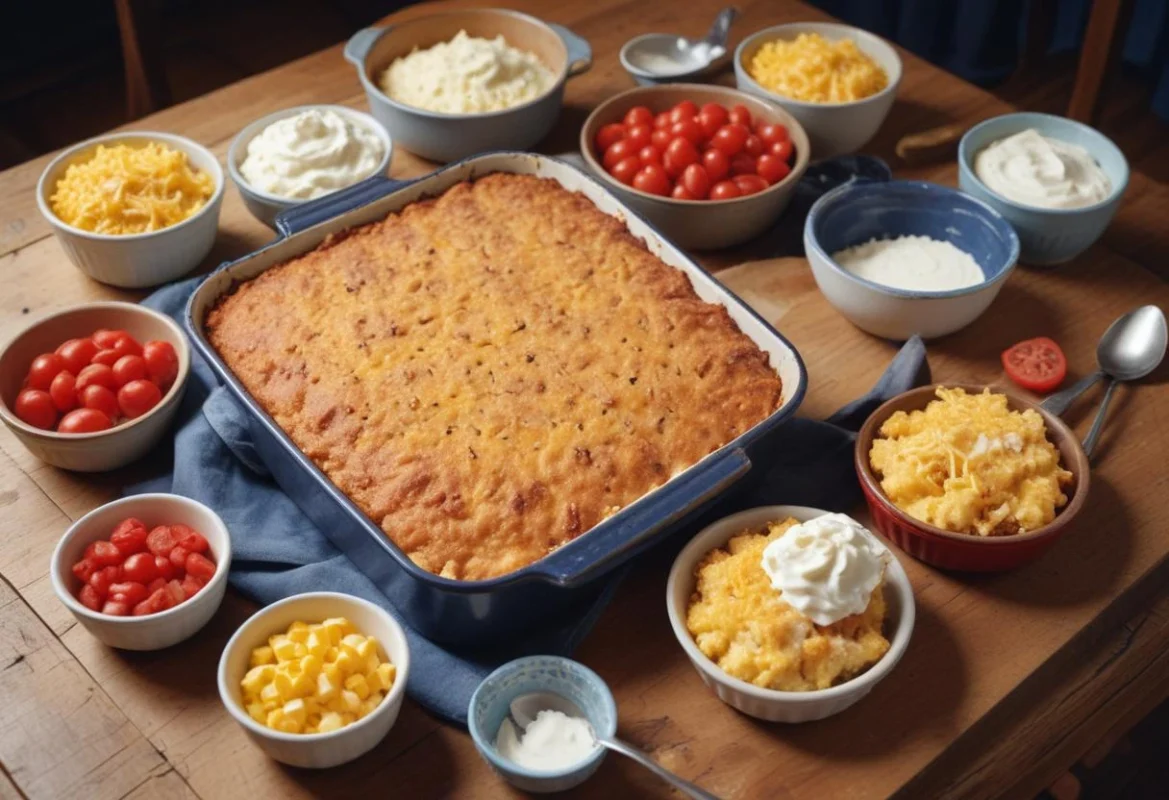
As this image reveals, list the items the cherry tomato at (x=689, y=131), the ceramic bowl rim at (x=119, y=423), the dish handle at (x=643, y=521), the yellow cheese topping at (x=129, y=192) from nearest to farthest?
1. the dish handle at (x=643, y=521)
2. the ceramic bowl rim at (x=119, y=423)
3. the yellow cheese topping at (x=129, y=192)
4. the cherry tomato at (x=689, y=131)

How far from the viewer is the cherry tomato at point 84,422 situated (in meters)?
2.13

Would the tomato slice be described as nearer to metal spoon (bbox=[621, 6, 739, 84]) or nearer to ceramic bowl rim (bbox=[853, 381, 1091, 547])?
ceramic bowl rim (bbox=[853, 381, 1091, 547])

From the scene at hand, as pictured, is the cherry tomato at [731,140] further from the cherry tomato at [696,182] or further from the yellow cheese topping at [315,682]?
the yellow cheese topping at [315,682]

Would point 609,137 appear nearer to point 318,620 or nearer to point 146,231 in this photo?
point 146,231

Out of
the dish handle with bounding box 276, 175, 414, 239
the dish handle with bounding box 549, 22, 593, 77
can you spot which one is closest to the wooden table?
the dish handle with bounding box 276, 175, 414, 239

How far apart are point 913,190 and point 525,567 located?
1.32 meters

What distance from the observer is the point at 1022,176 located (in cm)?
260

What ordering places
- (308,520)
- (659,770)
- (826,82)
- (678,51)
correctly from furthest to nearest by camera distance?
(678,51), (826,82), (308,520), (659,770)

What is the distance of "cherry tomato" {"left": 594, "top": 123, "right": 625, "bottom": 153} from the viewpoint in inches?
108

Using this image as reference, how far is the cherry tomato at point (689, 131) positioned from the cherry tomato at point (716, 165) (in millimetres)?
65

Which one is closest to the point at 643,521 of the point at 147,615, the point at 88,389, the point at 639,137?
the point at 147,615

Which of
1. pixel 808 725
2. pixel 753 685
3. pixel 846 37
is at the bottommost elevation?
pixel 808 725

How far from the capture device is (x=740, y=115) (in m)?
2.76

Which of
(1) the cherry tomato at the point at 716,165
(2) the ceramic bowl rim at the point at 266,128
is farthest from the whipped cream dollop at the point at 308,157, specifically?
(1) the cherry tomato at the point at 716,165
